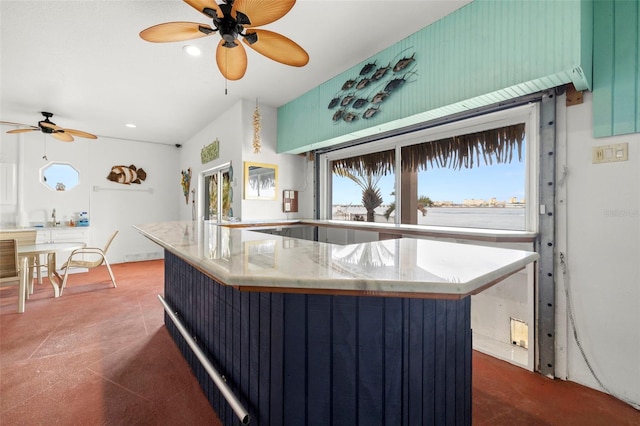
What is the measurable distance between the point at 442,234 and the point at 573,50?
1.53m

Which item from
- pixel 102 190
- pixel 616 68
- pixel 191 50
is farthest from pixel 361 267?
pixel 102 190

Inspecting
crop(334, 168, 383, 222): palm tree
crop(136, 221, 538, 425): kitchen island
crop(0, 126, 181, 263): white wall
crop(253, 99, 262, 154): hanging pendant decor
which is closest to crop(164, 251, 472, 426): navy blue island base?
crop(136, 221, 538, 425): kitchen island

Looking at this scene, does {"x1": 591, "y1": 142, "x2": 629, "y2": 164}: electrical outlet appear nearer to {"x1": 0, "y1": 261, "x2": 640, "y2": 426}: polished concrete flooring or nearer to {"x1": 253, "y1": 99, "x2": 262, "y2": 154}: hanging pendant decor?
{"x1": 0, "y1": 261, "x2": 640, "y2": 426}: polished concrete flooring

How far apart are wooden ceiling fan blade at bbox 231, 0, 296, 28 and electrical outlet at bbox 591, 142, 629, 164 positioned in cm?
223

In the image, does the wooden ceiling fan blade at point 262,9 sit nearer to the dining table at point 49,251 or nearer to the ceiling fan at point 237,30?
the ceiling fan at point 237,30

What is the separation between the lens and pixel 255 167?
4289 mm

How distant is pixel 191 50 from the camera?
9.48 ft

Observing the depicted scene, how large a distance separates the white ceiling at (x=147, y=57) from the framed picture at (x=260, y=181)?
1023 mm

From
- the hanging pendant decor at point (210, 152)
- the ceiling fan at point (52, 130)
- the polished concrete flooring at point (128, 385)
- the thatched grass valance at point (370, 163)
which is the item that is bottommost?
the polished concrete flooring at point (128, 385)

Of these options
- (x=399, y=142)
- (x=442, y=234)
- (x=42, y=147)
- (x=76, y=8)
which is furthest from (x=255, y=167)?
(x=42, y=147)

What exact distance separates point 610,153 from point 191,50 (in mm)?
3696

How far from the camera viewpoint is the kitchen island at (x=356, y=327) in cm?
77

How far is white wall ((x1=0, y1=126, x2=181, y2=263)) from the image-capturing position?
5383mm

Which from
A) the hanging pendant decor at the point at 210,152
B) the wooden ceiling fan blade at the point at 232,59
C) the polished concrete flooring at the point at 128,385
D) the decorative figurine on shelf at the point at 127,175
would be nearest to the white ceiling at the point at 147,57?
the hanging pendant decor at the point at 210,152
